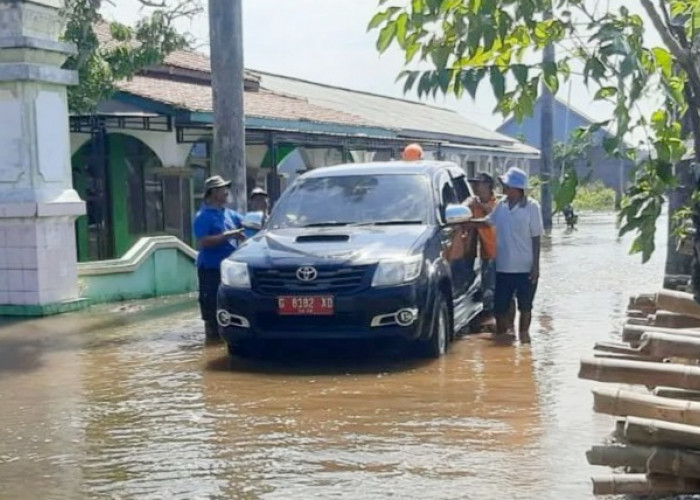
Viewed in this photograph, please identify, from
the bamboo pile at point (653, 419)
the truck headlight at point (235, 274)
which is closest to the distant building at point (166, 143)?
the truck headlight at point (235, 274)

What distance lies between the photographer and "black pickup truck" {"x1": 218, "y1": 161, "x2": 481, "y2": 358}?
28.8 feet

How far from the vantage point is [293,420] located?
282 inches

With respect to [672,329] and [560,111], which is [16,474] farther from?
[560,111]

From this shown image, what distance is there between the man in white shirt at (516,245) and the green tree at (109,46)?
8.07 meters

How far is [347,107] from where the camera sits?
3109cm

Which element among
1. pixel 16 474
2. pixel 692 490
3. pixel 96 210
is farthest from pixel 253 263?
pixel 96 210

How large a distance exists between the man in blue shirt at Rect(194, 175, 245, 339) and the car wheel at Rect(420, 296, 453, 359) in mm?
2295

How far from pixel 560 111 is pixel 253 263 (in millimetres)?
62292

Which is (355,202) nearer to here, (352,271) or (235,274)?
(352,271)

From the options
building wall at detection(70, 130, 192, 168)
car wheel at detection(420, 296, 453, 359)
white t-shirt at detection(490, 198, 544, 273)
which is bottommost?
car wheel at detection(420, 296, 453, 359)

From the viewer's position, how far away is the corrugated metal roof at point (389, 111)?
29.6m

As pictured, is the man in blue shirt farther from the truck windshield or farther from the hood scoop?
the hood scoop

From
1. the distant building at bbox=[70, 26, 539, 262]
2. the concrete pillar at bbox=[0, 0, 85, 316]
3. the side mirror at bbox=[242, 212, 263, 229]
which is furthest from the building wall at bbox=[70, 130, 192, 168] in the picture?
the side mirror at bbox=[242, 212, 263, 229]

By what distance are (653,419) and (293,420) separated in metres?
2.91
